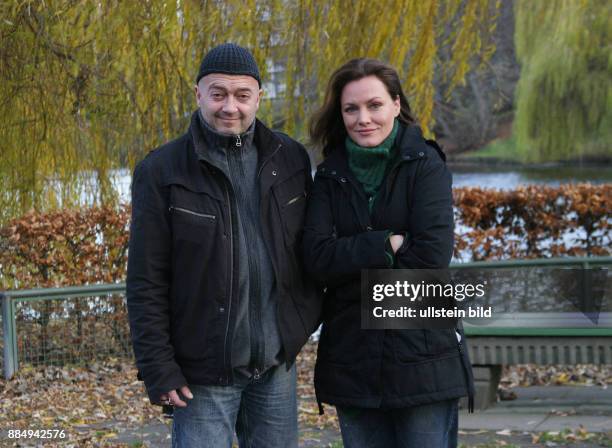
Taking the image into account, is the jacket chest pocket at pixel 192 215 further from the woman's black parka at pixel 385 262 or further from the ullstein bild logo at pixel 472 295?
the ullstein bild logo at pixel 472 295

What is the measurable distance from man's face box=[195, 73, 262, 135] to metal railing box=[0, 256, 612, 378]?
4.43 m

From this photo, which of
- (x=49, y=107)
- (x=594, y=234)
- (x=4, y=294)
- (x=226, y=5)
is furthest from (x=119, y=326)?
(x=594, y=234)

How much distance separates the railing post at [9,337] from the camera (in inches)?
290

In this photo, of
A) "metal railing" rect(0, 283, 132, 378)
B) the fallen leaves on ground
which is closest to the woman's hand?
the fallen leaves on ground

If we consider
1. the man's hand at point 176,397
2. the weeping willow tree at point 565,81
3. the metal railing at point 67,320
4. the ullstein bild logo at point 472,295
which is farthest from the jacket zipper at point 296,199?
the weeping willow tree at point 565,81

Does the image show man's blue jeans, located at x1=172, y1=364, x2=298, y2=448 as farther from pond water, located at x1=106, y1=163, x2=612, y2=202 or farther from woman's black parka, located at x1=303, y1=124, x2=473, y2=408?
pond water, located at x1=106, y1=163, x2=612, y2=202

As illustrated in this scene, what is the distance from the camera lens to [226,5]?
7.09 metres

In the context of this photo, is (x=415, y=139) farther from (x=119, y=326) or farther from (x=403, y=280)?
(x=119, y=326)

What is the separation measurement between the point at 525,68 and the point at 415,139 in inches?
837

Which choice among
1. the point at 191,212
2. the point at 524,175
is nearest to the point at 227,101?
the point at 191,212

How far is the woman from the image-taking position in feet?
10.1

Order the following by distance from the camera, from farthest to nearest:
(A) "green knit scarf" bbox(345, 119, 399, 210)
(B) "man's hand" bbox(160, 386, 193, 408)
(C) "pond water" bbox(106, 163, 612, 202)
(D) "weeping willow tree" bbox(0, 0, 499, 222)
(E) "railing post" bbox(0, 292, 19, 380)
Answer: (C) "pond water" bbox(106, 163, 612, 202) < (E) "railing post" bbox(0, 292, 19, 380) < (D) "weeping willow tree" bbox(0, 0, 499, 222) < (A) "green knit scarf" bbox(345, 119, 399, 210) < (B) "man's hand" bbox(160, 386, 193, 408)

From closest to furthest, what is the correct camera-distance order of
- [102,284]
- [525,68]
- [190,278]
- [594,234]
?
[190,278], [102,284], [594,234], [525,68]

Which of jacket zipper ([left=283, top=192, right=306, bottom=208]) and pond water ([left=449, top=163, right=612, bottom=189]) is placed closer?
jacket zipper ([left=283, top=192, right=306, bottom=208])
